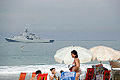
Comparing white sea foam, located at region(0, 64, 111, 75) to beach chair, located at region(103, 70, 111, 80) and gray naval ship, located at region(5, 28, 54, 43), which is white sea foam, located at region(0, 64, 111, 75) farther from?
beach chair, located at region(103, 70, 111, 80)

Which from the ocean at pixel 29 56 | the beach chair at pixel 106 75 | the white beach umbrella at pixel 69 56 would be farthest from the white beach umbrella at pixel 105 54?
the ocean at pixel 29 56

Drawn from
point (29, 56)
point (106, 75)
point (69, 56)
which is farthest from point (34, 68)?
point (106, 75)

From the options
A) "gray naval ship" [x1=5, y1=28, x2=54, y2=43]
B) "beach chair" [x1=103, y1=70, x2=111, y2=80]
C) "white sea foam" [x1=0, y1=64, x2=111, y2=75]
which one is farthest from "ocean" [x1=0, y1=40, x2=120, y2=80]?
"beach chair" [x1=103, y1=70, x2=111, y2=80]

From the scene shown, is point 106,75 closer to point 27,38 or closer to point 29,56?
point 27,38

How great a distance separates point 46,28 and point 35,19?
0.78 meters

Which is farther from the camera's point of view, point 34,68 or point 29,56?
point 29,56

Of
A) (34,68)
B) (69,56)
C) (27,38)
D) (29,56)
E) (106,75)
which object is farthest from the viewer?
(29,56)

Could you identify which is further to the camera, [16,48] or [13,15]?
[16,48]

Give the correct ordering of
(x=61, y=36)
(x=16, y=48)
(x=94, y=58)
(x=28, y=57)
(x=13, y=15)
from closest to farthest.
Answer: (x=94, y=58), (x=61, y=36), (x=13, y=15), (x=16, y=48), (x=28, y=57)

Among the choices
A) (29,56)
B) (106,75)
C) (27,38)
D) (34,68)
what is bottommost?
(106,75)

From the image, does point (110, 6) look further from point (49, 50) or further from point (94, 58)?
point (94, 58)

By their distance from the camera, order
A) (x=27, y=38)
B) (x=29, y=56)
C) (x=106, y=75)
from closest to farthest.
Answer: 1. (x=106, y=75)
2. (x=27, y=38)
3. (x=29, y=56)

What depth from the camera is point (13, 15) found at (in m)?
14.2

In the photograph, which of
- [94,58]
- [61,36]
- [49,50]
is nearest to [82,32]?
[61,36]
